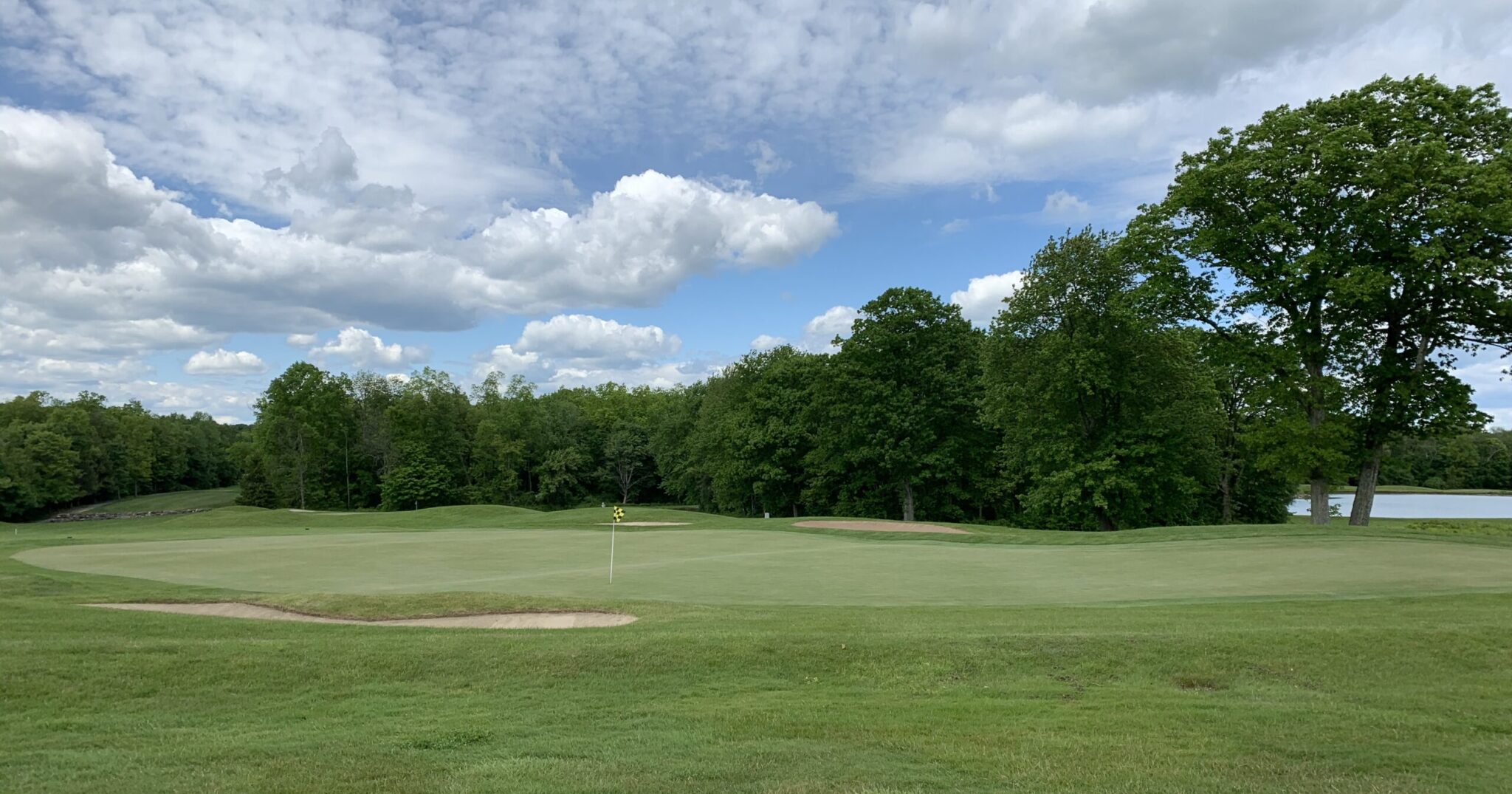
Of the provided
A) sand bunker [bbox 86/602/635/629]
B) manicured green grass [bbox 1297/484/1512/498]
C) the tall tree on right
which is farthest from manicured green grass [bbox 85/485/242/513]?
manicured green grass [bbox 1297/484/1512/498]

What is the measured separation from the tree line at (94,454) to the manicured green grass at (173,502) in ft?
9.99

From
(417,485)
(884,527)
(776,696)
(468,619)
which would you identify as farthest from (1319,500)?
(417,485)

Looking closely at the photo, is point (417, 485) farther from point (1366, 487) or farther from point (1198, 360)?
point (1366, 487)

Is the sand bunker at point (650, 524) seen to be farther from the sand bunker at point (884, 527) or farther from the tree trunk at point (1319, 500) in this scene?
the tree trunk at point (1319, 500)

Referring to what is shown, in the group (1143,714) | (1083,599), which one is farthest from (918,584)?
(1143,714)

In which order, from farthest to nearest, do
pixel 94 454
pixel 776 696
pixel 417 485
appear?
pixel 94 454
pixel 417 485
pixel 776 696

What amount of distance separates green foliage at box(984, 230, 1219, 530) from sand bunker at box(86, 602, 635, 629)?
2828 centimetres

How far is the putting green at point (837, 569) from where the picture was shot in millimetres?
16312

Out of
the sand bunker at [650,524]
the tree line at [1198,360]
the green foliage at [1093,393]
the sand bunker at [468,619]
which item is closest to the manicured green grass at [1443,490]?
the tree line at [1198,360]

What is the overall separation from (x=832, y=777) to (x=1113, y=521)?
36685 millimetres

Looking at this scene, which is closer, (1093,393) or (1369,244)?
(1369,244)

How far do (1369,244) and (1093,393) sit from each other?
12.7 meters

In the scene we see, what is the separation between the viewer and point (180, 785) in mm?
5895

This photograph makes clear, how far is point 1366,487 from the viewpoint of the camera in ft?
95.6
